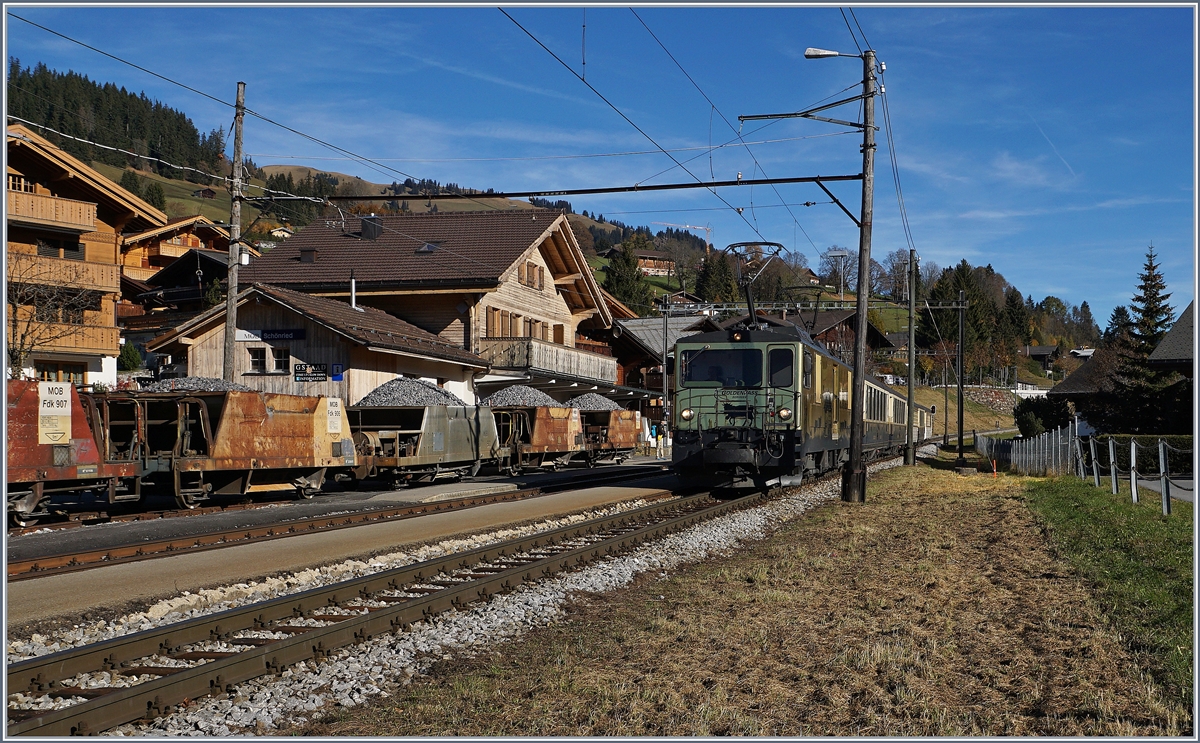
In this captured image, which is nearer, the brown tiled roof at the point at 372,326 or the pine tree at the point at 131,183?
the brown tiled roof at the point at 372,326

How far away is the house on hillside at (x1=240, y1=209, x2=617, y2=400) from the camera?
121 feet

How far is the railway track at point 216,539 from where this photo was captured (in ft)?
33.6

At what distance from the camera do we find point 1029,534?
13805mm

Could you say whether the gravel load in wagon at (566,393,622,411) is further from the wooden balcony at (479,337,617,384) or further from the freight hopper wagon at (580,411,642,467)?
the wooden balcony at (479,337,617,384)

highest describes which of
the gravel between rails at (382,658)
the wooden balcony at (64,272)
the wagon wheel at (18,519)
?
the wooden balcony at (64,272)

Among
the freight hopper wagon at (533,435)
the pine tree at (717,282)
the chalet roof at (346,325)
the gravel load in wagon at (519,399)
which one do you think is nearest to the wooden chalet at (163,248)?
the chalet roof at (346,325)

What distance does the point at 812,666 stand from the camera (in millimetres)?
6688

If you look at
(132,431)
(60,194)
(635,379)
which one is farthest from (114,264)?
(635,379)

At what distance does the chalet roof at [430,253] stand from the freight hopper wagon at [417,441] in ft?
39.4

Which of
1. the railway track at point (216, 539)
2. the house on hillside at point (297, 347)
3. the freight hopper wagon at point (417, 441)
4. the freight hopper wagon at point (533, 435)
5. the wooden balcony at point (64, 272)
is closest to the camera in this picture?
the railway track at point (216, 539)

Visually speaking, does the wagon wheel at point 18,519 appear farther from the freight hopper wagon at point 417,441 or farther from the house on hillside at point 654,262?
the house on hillside at point 654,262

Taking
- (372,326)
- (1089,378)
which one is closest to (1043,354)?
(1089,378)

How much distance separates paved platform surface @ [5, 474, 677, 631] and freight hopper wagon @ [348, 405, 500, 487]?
16.9ft

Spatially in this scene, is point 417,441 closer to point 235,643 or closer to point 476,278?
point 476,278
